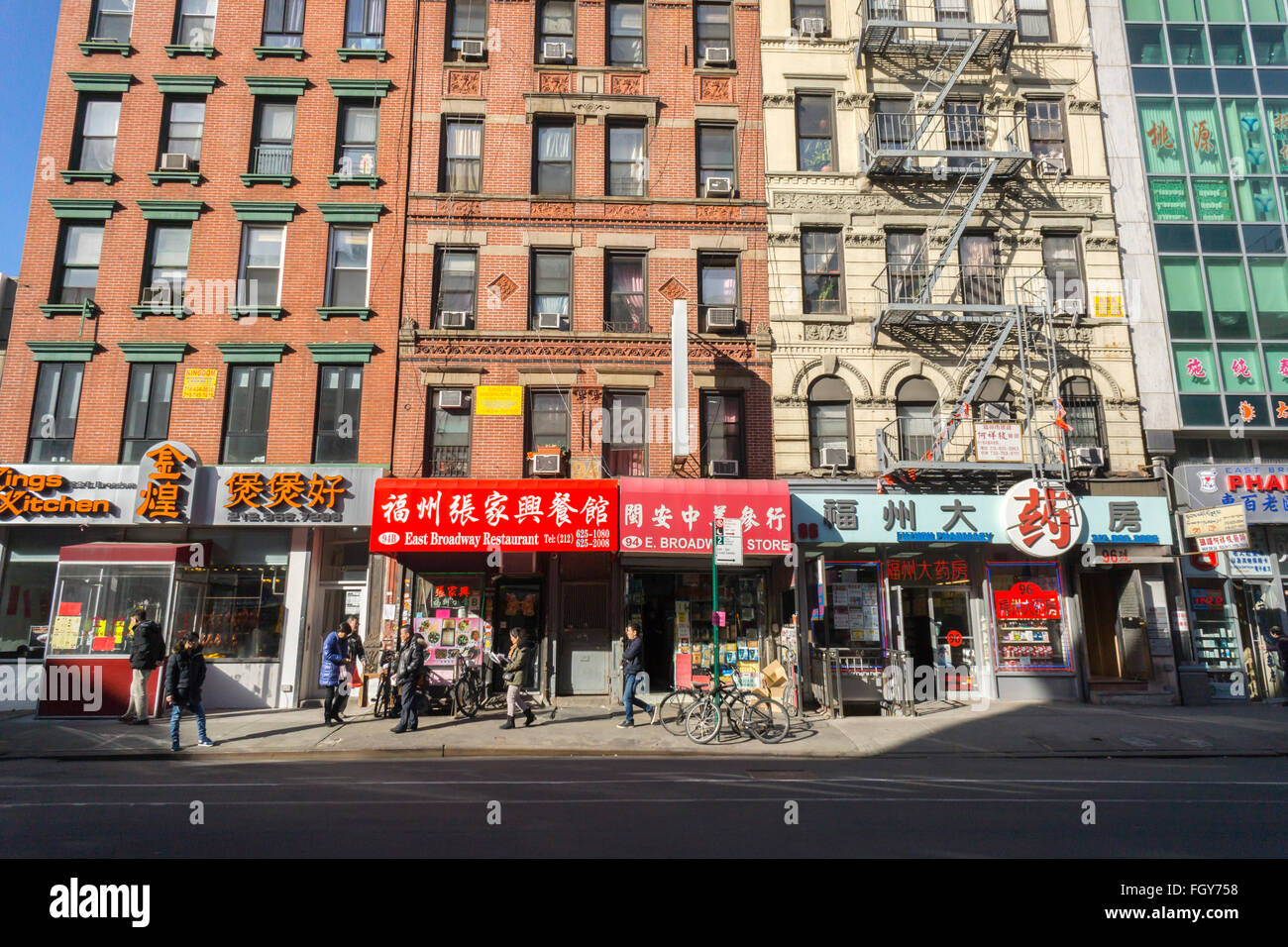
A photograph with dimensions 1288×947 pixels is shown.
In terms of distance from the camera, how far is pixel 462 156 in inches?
711

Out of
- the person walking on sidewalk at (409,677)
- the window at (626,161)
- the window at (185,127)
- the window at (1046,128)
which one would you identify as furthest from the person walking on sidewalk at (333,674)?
the window at (1046,128)

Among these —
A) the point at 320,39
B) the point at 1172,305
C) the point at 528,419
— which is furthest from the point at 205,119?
the point at 1172,305

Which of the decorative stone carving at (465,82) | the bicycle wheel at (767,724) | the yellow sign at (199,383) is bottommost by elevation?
the bicycle wheel at (767,724)

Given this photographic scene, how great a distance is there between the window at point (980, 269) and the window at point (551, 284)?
31.9ft

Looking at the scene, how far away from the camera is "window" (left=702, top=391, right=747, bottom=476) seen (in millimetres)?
16859

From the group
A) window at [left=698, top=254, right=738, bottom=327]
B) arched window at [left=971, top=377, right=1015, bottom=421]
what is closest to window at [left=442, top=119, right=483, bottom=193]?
window at [left=698, top=254, right=738, bottom=327]

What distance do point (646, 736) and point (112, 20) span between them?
2188 centimetres

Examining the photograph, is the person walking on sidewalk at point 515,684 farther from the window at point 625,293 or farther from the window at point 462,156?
the window at point 462,156

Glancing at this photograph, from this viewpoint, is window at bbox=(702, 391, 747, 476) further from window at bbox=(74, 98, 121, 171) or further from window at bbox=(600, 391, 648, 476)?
window at bbox=(74, 98, 121, 171)

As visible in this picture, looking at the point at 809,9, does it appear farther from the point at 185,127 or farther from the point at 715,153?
the point at 185,127

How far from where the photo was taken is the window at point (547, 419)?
55.4ft

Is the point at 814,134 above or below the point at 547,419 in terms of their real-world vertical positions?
above

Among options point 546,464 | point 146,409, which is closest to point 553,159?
point 546,464

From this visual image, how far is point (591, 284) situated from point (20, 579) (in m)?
14.4
